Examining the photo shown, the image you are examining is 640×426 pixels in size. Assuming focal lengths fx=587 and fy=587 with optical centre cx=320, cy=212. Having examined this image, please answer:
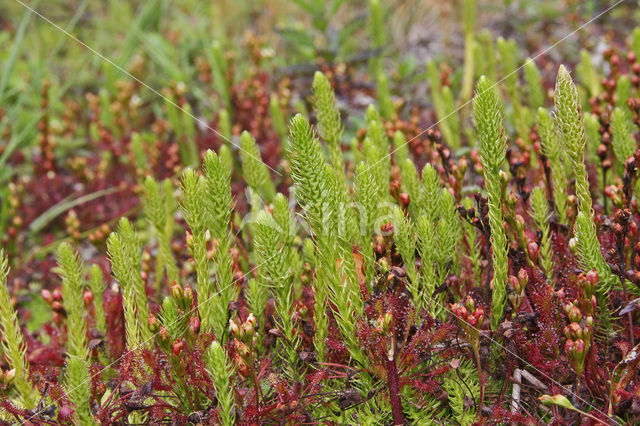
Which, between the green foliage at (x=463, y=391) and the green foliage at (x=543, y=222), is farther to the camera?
the green foliage at (x=543, y=222)

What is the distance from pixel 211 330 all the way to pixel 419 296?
68 centimetres

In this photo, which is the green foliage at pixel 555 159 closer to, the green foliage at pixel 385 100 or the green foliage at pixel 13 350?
the green foliage at pixel 385 100

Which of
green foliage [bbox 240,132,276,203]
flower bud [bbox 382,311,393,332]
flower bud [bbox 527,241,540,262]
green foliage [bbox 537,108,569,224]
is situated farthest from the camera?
green foliage [bbox 240,132,276,203]

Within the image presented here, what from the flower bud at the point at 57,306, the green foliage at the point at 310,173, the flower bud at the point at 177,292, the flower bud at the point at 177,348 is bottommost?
the flower bud at the point at 57,306

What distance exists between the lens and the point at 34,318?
122 inches

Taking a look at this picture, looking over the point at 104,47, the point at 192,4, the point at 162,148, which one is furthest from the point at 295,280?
the point at 192,4

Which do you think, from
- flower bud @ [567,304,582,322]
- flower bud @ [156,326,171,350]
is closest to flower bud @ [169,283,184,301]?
flower bud @ [156,326,171,350]

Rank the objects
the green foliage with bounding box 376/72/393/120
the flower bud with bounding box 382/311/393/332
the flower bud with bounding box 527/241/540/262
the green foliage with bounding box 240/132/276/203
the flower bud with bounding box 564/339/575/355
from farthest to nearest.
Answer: the green foliage with bounding box 376/72/393/120, the green foliage with bounding box 240/132/276/203, the flower bud with bounding box 527/241/540/262, the flower bud with bounding box 382/311/393/332, the flower bud with bounding box 564/339/575/355

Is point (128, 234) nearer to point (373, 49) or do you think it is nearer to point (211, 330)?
point (211, 330)

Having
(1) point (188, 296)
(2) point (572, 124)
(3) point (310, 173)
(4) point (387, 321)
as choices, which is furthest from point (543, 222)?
(1) point (188, 296)

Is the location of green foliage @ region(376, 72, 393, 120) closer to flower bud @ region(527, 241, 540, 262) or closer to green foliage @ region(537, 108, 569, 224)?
green foliage @ region(537, 108, 569, 224)

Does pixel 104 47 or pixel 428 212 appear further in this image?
pixel 104 47

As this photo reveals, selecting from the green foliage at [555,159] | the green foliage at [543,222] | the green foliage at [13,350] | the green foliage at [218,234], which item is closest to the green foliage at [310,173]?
the green foliage at [218,234]

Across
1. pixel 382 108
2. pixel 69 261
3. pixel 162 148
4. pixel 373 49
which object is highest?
pixel 373 49
